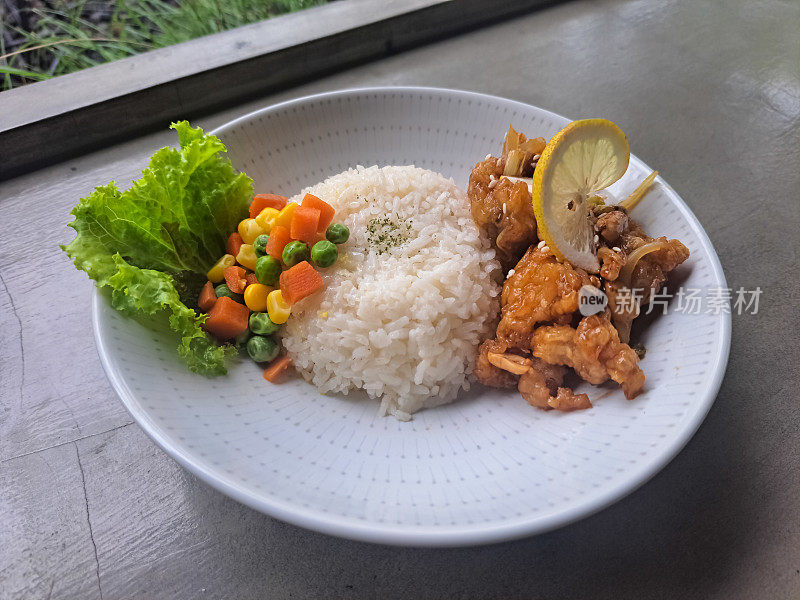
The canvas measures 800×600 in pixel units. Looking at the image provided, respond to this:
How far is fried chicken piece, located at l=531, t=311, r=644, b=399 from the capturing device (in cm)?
235

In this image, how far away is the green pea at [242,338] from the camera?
2816 mm

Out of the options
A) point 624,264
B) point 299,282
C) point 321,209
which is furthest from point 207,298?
point 624,264

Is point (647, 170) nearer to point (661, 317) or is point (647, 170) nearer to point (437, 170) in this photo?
point (661, 317)

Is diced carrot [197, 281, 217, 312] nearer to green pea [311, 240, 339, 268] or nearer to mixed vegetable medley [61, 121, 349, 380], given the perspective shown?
mixed vegetable medley [61, 121, 349, 380]

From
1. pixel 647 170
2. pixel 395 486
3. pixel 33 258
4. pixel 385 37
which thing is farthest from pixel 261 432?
pixel 385 37

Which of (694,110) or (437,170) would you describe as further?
(694,110)

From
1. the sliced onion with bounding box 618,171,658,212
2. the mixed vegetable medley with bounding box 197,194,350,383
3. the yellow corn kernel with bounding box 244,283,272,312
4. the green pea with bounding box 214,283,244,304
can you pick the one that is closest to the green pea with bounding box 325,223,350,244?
the mixed vegetable medley with bounding box 197,194,350,383

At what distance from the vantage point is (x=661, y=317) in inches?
104

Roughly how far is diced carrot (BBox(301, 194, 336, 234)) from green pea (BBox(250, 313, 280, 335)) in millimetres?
503

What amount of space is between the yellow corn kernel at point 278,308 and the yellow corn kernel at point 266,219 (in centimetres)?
34

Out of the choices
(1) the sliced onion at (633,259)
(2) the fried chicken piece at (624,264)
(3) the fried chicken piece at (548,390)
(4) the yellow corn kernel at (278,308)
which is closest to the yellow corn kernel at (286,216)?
(4) the yellow corn kernel at (278,308)

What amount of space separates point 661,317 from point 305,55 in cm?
319

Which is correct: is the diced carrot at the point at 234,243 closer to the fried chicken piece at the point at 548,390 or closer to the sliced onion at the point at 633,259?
the fried chicken piece at the point at 548,390

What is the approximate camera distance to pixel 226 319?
2.71 meters
